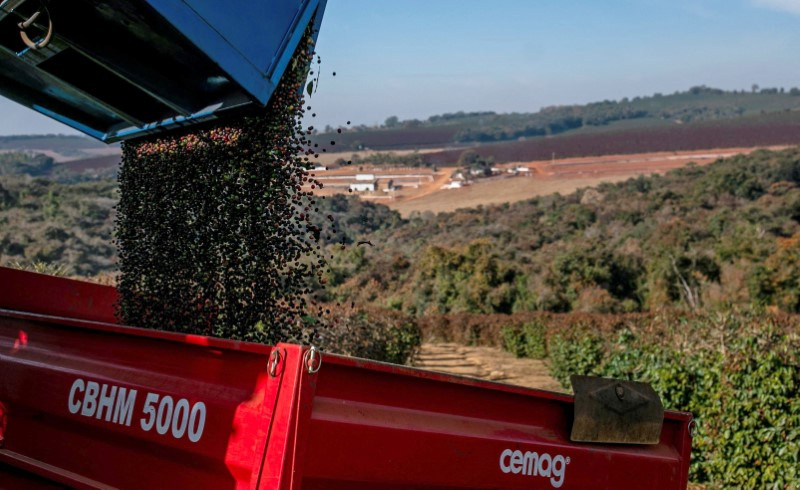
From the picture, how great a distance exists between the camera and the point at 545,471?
142 inches

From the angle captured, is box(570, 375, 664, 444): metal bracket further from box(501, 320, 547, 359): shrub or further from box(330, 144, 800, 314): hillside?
box(330, 144, 800, 314): hillside

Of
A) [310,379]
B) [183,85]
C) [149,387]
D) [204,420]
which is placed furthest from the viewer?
[183,85]

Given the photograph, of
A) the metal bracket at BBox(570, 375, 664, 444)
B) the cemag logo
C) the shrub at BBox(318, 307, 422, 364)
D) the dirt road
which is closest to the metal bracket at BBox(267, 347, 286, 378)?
the cemag logo

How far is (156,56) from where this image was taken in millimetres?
5102

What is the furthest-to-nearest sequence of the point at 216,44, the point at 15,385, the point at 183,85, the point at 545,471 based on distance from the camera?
the point at 183,85 → the point at 216,44 → the point at 15,385 → the point at 545,471

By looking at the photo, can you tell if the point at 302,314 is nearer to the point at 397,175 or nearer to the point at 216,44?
the point at 216,44

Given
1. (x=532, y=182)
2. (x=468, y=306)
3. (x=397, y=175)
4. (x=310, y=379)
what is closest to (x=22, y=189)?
(x=468, y=306)

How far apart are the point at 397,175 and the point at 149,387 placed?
5085cm

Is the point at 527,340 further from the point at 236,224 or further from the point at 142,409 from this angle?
the point at 142,409

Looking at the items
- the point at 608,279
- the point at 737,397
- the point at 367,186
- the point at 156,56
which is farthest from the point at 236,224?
the point at 367,186

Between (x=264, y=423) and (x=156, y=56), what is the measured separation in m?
2.98

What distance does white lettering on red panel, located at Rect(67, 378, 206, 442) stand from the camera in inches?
124

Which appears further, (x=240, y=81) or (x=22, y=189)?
(x=22, y=189)

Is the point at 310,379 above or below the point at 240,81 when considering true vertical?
below
